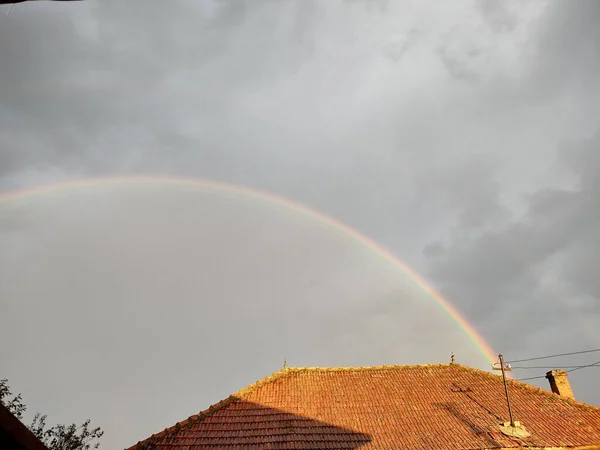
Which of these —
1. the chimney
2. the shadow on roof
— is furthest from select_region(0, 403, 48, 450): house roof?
the chimney

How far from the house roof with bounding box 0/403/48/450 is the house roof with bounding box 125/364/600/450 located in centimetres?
1134

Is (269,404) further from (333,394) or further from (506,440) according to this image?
(506,440)

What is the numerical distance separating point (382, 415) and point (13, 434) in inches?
558

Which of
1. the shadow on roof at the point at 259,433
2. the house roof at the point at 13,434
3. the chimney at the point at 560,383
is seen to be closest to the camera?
the house roof at the point at 13,434

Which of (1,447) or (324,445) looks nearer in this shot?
(1,447)

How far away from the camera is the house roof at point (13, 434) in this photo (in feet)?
10.4

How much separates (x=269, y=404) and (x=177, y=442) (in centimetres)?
374

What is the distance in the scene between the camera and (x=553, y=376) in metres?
18.5

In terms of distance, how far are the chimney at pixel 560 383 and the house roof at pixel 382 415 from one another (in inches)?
93.7

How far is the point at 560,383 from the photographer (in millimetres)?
18234

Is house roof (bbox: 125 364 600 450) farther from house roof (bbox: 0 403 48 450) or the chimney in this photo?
house roof (bbox: 0 403 48 450)

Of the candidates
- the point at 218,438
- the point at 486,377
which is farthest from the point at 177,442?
the point at 486,377

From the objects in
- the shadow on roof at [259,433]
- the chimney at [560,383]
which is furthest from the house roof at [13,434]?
the chimney at [560,383]

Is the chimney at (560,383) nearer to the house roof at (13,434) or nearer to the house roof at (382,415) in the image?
the house roof at (382,415)
